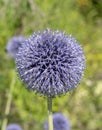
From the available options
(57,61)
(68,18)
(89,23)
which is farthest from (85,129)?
(57,61)

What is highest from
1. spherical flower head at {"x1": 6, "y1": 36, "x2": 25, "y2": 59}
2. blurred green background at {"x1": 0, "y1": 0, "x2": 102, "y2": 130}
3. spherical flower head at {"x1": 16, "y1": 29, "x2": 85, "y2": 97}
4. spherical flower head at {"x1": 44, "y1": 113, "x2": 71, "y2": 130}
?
blurred green background at {"x1": 0, "y1": 0, "x2": 102, "y2": 130}

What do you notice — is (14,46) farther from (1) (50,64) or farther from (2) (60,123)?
(1) (50,64)

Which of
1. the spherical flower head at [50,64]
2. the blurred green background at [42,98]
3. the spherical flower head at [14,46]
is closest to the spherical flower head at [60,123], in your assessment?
the spherical flower head at [14,46]

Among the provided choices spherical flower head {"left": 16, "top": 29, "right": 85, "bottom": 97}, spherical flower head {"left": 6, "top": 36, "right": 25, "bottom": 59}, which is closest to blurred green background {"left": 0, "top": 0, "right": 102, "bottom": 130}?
spherical flower head {"left": 6, "top": 36, "right": 25, "bottom": 59}

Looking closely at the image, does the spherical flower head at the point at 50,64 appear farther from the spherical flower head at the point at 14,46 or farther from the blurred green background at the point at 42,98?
the blurred green background at the point at 42,98

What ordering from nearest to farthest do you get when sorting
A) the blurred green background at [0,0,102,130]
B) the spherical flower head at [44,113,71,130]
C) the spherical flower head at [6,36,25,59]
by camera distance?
the spherical flower head at [44,113,71,130] < the spherical flower head at [6,36,25,59] < the blurred green background at [0,0,102,130]

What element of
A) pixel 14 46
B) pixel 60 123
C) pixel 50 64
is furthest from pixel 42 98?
pixel 50 64

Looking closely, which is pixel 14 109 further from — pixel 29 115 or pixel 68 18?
pixel 68 18

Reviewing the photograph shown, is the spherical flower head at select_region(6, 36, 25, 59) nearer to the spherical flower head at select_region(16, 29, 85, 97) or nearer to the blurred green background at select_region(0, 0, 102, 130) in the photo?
the blurred green background at select_region(0, 0, 102, 130)
